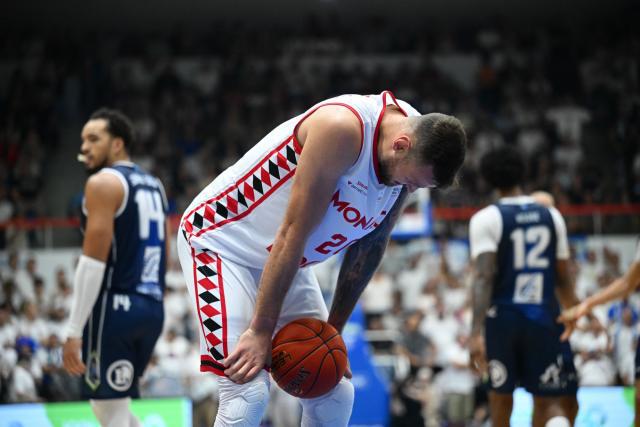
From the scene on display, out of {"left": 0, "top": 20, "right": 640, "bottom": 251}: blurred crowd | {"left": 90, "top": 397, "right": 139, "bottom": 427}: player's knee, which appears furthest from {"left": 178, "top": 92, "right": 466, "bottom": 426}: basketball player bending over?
{"left": 0, "top": 20, "right": 640, "bottom": 251}: blurred crowd

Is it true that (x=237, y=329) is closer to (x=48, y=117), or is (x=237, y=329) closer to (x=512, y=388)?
(x=512, y=388)

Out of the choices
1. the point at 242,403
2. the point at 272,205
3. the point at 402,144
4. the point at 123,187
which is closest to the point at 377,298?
the point at 123,187

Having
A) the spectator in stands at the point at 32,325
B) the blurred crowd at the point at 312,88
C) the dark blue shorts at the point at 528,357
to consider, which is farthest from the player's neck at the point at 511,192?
the blurred crowd at the point at 312,88

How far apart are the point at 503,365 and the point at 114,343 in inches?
96.7

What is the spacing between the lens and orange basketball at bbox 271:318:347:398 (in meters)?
3.06

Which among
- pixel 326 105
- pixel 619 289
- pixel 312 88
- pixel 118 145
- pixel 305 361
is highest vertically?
pixel 312 88

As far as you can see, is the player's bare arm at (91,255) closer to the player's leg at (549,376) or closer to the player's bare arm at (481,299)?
the player's bare arm at (481,299)

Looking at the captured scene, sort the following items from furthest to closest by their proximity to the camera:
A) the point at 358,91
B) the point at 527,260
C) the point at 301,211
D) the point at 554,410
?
the point at 358,91 < the point at 527,260 < the point at 554,410 < the point at 301,211

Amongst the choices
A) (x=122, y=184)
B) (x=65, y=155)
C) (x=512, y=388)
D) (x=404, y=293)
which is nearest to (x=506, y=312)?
(x=512, y=388)

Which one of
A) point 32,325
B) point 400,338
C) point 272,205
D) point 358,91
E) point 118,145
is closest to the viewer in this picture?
point 272,205

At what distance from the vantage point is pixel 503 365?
5324 mm

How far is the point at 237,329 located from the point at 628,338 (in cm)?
826

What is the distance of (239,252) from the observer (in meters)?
3.21

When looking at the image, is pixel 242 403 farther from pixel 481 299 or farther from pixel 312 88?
pixel 312 88
